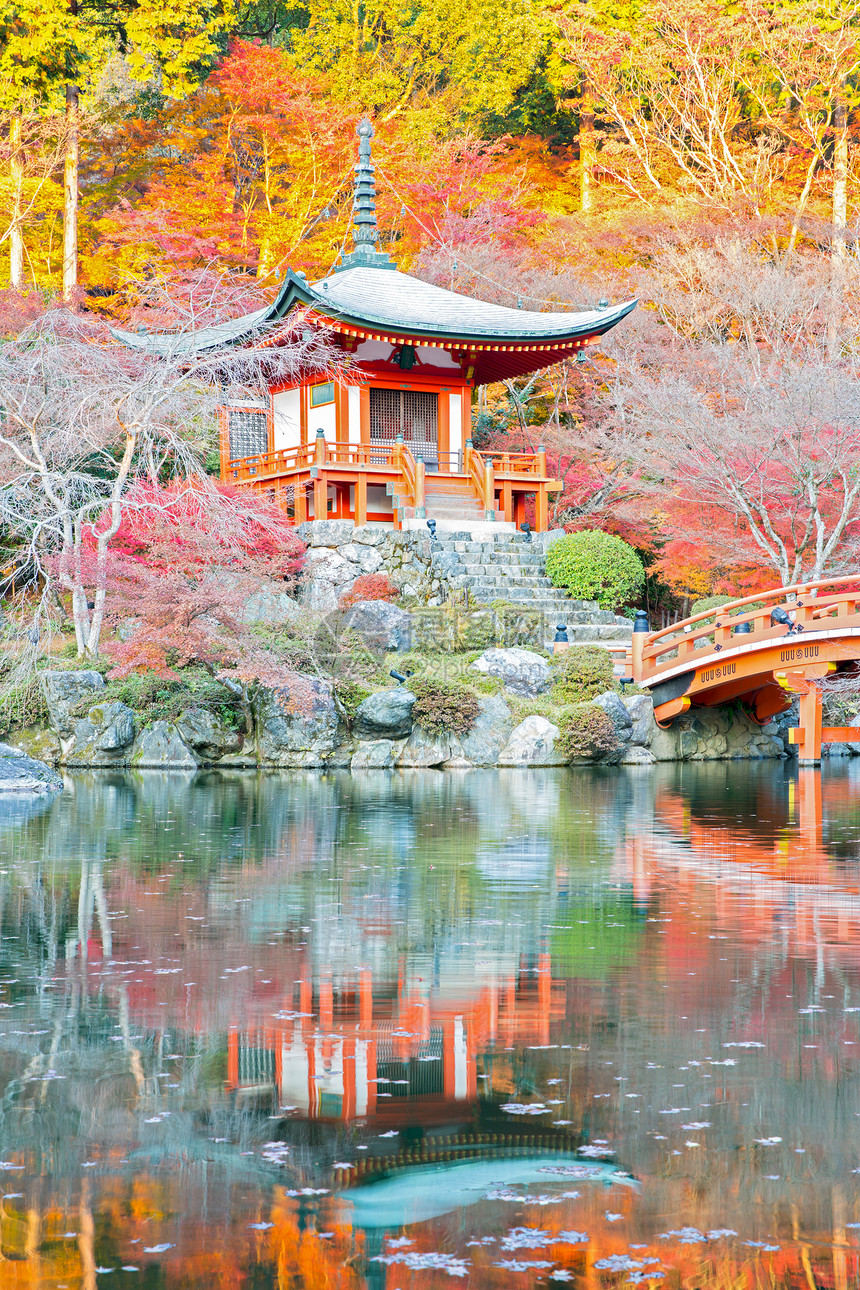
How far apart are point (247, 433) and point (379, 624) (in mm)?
8641

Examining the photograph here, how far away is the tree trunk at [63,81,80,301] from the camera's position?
92.1 ft

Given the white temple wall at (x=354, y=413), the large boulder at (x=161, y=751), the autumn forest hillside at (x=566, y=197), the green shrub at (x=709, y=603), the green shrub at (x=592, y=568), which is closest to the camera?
the large boulder at (x=161, y=751)

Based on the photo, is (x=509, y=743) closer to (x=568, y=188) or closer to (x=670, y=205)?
(x=670, y=205)

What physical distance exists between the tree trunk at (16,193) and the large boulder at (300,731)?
12.9m

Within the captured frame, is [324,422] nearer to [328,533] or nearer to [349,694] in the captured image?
[328,533]

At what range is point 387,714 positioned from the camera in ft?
59.8

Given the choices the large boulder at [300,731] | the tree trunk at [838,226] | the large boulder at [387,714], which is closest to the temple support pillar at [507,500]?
the tree trunk at [838,226]

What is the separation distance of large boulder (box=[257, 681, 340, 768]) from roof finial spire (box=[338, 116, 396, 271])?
11.7 metres

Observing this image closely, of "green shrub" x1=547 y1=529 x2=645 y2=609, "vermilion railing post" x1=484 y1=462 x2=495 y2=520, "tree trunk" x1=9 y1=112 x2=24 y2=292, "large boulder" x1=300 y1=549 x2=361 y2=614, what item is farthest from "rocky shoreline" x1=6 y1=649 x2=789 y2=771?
"tree trunk" x1=9 y1=112 x2=24 y2=292

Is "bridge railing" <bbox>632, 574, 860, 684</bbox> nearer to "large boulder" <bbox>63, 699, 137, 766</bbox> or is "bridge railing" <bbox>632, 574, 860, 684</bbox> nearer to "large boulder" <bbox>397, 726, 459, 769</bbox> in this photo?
"large boulder" <bbox>397, 726, 459, 769</bbox>

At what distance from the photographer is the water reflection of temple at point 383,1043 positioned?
4469mm

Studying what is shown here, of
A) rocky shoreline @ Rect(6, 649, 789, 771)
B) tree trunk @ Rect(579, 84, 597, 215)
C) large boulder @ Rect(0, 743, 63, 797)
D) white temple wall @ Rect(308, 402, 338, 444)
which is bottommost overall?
large boulder @ Rect(0, 743, 63, 797)

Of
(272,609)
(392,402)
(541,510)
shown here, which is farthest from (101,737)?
(541,510)

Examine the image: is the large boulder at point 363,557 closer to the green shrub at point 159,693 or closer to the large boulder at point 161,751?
the green shrub at point 159,693
